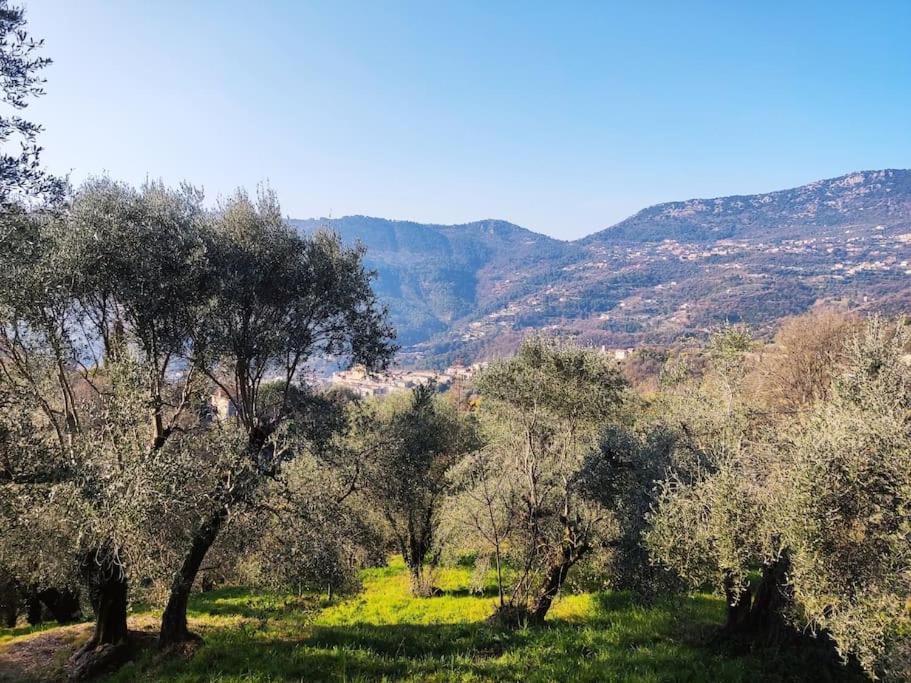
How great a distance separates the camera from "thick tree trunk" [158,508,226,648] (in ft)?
38.2

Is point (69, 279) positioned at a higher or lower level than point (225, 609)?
higher

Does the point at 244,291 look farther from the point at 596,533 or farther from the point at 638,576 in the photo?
the point at 638,576

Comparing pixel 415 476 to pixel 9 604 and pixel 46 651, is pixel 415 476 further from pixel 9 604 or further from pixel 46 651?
pixel 9 604

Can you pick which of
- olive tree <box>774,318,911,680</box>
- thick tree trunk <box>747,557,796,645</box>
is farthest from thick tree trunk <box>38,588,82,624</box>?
olive tree <box>774,318,911,680</box>

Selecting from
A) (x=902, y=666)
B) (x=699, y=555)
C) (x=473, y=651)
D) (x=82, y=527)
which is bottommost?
(x=473, y=651)

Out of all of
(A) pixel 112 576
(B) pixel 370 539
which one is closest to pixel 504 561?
(B) pixel 370 539

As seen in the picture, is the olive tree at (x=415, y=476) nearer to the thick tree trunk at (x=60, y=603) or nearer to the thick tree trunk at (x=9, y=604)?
the thick tree trunk at (x=60, y=603)

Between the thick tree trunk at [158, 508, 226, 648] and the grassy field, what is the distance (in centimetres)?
55

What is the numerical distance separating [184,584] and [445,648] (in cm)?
670

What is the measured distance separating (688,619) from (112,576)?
1540 centimetres

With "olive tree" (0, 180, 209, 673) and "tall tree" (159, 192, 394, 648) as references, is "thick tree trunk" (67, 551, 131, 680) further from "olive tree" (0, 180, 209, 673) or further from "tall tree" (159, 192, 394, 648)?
"tall tree" (159, 192, 394, 648)

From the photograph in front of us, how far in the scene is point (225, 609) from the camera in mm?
19297

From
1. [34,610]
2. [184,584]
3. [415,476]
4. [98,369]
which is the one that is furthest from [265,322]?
[34,610]

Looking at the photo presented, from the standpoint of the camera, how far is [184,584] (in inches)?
489
